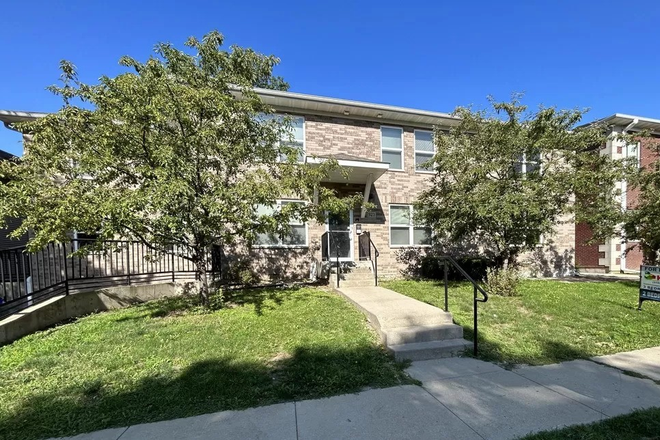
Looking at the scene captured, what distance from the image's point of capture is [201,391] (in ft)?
10.3

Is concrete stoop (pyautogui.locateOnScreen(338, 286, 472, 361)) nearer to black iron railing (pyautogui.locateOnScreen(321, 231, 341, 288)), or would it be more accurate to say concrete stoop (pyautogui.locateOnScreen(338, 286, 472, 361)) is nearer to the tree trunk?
the tree trunk

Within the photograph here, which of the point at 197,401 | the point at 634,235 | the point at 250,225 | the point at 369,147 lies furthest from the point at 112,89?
the point at 634,235

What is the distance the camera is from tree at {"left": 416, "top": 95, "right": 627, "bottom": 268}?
7.28 m

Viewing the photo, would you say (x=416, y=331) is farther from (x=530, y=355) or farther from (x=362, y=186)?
(x=362, y=186)

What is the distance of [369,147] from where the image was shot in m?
10.5

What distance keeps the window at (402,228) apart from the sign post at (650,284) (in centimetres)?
542

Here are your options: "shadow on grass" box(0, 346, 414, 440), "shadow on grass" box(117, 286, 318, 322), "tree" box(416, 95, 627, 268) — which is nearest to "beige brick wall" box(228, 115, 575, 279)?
"shadow on grass" box(117, 286, 318, 322)

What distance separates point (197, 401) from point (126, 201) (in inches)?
117

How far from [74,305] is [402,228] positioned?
29.4 ft

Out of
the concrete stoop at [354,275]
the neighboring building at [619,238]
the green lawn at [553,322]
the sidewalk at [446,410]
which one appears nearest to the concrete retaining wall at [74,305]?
the sidewalk at [446,410]

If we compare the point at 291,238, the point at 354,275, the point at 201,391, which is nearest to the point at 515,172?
the point at 354,275

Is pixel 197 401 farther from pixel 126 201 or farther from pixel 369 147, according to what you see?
pixel 369 147

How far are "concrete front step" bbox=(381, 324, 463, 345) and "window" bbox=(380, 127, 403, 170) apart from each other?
23.0 ft

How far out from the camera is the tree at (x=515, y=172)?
728cm
